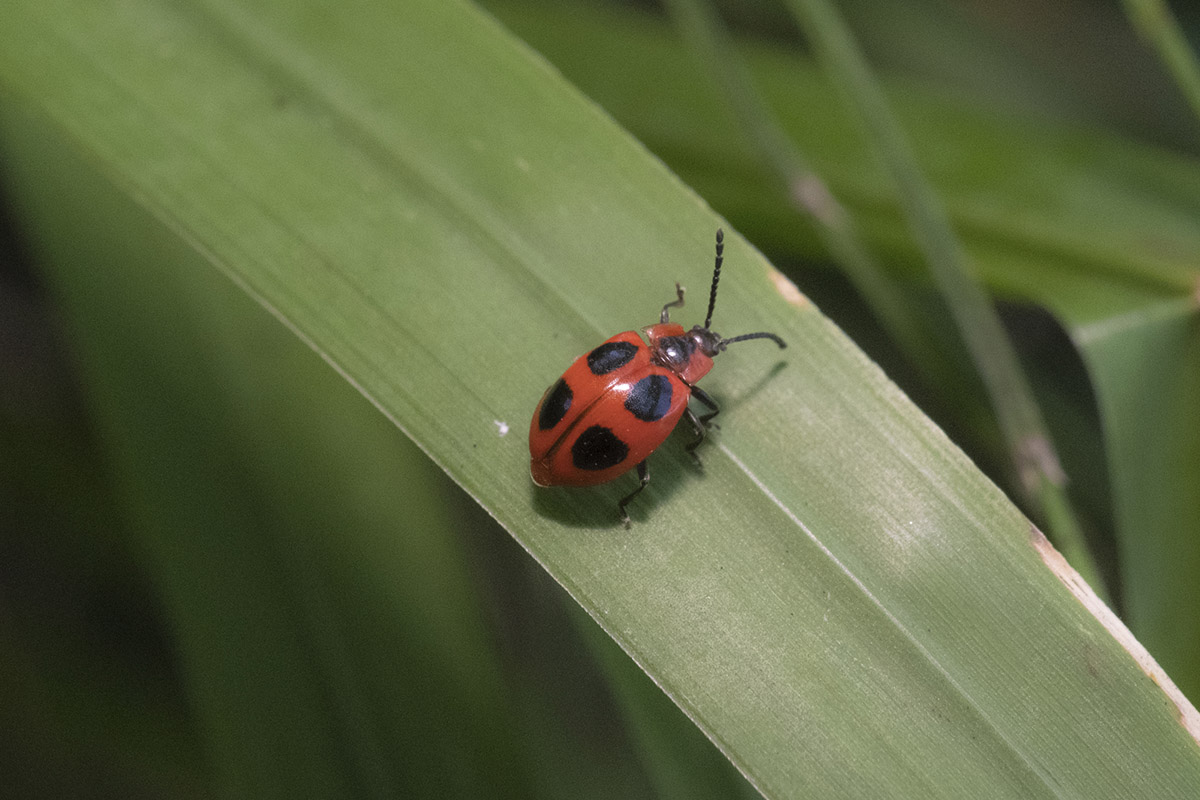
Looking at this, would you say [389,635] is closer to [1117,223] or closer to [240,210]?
[240,210]

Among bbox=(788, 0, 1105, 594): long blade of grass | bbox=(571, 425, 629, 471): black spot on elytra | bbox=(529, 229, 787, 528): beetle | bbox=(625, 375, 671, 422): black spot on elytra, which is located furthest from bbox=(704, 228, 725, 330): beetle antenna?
bbox=(788, 0, 1105, 594): long blade of grass

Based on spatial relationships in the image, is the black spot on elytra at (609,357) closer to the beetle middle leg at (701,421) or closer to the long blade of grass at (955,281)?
the beetle middle leg at (701,421)

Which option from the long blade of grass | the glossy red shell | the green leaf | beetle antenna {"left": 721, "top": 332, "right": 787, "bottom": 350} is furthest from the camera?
the long blade of grass

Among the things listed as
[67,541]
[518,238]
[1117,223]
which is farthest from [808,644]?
[67,541]

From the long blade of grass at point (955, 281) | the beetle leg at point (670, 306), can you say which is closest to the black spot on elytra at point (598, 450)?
the beetle leg at point (670, 306)

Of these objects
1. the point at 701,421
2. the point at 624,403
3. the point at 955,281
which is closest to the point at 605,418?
the point at 624,403

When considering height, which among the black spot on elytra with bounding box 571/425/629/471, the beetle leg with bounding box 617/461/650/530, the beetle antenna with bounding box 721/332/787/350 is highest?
Answer: the beetle antenna with bounding box 721/332/787/350

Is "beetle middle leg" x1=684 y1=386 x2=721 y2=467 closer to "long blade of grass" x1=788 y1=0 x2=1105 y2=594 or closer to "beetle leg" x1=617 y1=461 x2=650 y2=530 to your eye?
"beetle leg" x1=617 y1=461 x2=650 y2=530
